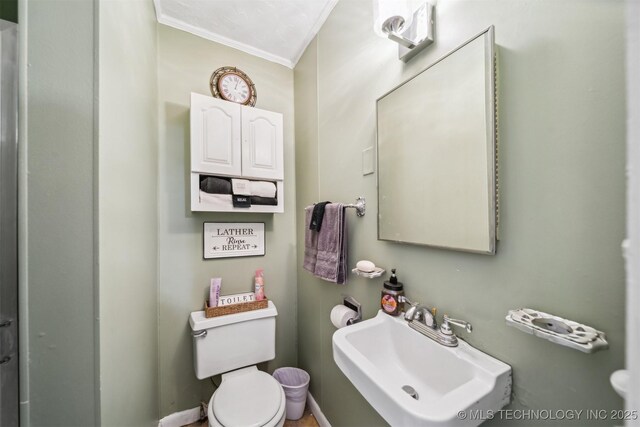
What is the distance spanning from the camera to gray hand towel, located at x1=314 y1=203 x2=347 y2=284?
3.90ft

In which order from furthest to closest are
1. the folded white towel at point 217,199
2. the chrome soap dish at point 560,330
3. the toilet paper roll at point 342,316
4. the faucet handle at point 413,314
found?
the folded white towel at point 217,199
the toilet paper roll at point 342,316
the faucet handle at point 413,314
the chrome soap dish at point 560,330

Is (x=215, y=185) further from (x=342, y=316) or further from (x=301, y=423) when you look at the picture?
(x=301, y=423)

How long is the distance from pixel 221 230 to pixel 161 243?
1.16 feet

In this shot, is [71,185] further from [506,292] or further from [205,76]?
[205,76]

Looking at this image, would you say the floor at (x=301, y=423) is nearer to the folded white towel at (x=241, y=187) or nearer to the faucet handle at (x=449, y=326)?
the faucet handle at (x=449, y=326)

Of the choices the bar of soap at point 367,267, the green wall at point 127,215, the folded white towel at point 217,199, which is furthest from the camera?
the folded white towel at point 217,199

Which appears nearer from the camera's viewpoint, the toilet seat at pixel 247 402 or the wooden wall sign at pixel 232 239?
the toilet seat at pixel 247 402

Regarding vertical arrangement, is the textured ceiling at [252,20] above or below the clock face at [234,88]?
above

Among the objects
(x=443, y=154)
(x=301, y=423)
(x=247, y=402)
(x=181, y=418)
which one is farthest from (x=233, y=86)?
(x=301, y=423)

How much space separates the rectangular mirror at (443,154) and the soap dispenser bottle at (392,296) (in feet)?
0.61

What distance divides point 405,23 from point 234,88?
1.20 meters

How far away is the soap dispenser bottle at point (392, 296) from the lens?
3.01 feet

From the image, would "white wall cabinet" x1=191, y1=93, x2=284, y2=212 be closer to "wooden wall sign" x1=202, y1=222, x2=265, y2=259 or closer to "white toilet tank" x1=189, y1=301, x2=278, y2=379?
"wooden wall sign" x1=202, y1=222, x2=265, y2=259

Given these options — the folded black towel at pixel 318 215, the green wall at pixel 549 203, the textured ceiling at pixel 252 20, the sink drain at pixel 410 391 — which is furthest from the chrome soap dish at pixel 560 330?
the textured ceiling at pixel 252 20
